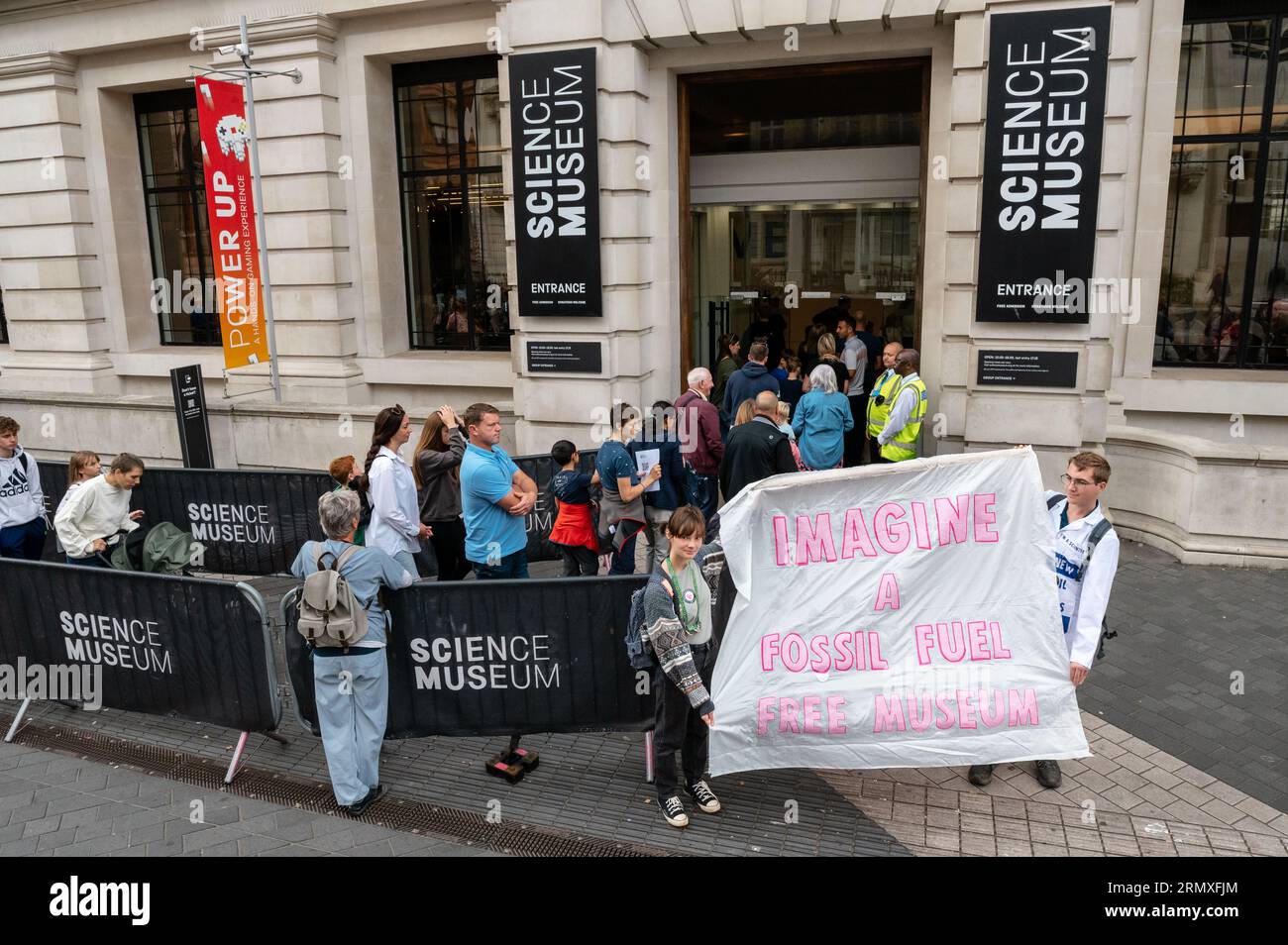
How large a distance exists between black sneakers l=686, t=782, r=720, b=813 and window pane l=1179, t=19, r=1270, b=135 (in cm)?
1036

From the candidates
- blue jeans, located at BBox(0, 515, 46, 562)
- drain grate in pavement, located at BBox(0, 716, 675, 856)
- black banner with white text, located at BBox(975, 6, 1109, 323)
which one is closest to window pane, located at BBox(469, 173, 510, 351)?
black banner with white text, located at BBox(975, 6, 1109, 323)

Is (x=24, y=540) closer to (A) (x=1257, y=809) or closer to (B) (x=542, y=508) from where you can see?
(B) (x=542, y=508)

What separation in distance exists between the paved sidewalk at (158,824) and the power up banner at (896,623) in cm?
186

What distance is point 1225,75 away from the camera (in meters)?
11.3

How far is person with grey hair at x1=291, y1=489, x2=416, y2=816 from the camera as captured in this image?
5363 mm

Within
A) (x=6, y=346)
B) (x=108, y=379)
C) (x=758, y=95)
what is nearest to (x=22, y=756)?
(x=108, y=379)

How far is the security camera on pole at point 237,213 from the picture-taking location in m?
12.4

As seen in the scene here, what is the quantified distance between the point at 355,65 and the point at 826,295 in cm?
788

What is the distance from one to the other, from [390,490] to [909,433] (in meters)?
5.29

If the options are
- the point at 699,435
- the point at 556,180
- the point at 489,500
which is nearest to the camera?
the point at 489,500

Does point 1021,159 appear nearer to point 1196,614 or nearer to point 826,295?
point 1196,614

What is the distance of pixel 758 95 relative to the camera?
48.6ft

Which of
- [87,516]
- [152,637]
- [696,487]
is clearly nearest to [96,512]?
[87,516]

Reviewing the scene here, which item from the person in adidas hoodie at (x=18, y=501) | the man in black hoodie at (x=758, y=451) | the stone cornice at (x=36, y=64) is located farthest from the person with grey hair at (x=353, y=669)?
the stone cornice at (x=36, y=64)
